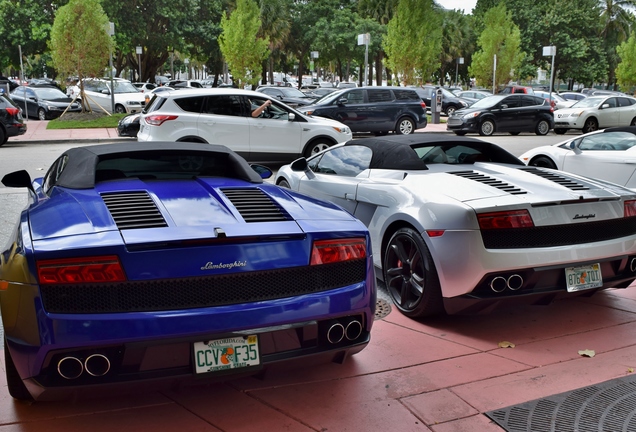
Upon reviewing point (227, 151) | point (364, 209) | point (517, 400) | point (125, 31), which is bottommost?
point (517, 400)

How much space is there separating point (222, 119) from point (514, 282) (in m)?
9.79

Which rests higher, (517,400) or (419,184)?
(419,184)

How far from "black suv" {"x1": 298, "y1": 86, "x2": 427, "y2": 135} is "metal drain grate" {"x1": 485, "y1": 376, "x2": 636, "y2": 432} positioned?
682 inches

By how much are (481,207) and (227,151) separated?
1.81 metres

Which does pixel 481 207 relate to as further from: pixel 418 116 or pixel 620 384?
pixel 418 116

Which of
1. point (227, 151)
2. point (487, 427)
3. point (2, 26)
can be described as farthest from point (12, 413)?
point (2, 26)

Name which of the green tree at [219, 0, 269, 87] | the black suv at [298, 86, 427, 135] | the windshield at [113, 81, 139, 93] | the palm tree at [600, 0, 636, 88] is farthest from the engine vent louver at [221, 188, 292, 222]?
the palm tree at [600, 0, 636, 88]

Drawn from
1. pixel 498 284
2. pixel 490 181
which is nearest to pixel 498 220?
pixel 498 284

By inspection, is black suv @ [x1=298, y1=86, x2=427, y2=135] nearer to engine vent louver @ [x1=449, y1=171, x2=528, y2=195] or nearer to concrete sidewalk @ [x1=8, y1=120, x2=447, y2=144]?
concrete sidewalk @ [x1=8, y1=120, x2=447, y2=144]

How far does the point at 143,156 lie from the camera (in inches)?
183

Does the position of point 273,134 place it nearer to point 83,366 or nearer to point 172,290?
point 172,290

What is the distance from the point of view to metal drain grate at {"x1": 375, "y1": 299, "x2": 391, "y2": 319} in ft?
17.7

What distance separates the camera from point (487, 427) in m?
3.59

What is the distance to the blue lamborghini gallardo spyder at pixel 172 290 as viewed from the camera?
3068 millimetres
